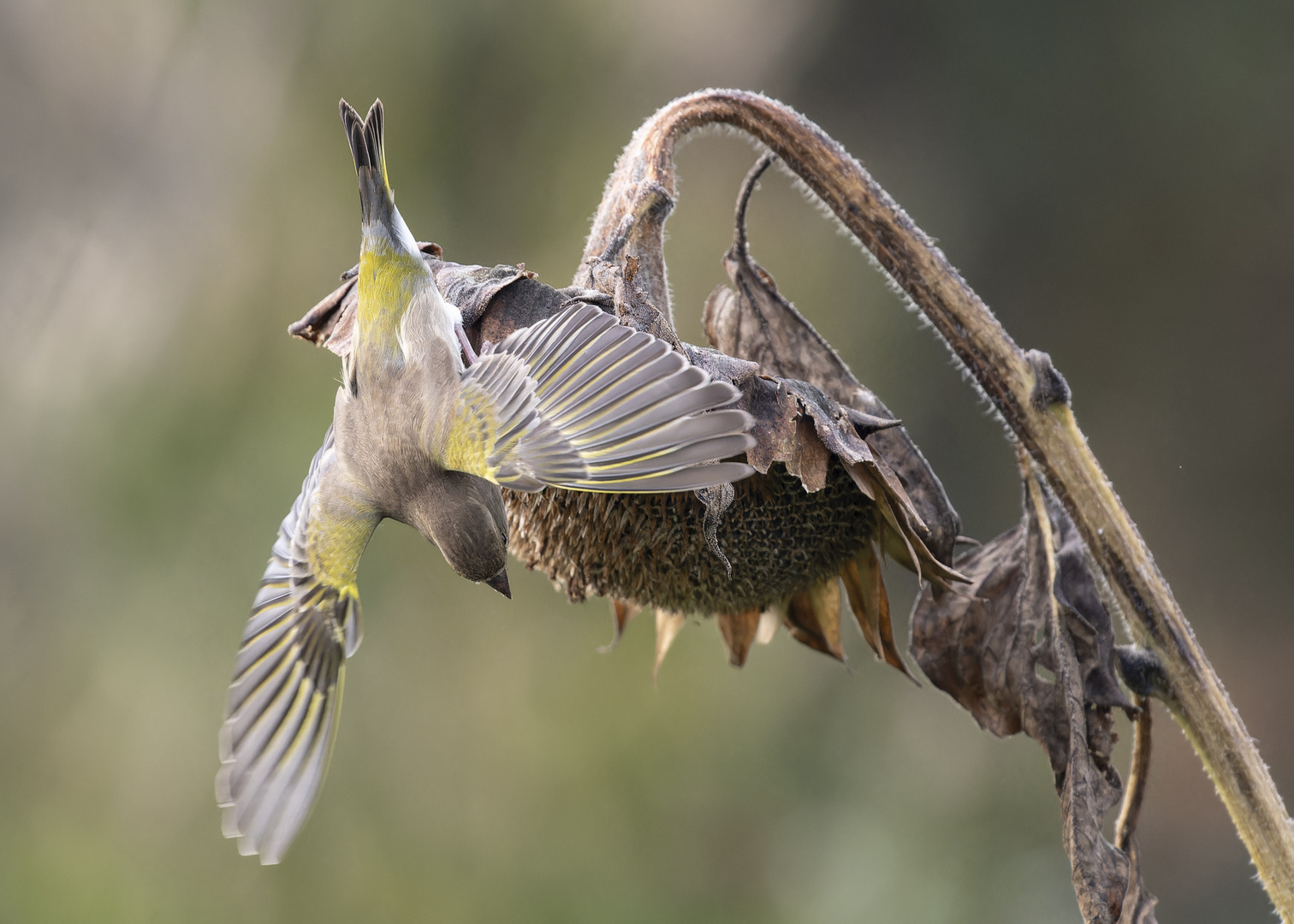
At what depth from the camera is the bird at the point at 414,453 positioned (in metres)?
1.03

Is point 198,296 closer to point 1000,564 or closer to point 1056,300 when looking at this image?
point 1056,300

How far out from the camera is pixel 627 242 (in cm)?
119

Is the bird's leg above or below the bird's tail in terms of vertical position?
below

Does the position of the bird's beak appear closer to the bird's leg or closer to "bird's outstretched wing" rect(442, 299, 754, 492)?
"bird's outstretched wing" rect(442, 299, 754, 492)

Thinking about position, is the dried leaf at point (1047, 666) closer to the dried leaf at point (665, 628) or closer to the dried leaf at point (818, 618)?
the dried leaf at point (818, 618)

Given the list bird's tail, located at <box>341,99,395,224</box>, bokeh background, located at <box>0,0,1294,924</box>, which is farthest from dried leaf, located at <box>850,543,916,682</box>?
bokeh background, located at <box>0,0,1294,924</box>

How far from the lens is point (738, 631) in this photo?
1.59 m

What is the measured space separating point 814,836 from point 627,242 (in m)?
2.27

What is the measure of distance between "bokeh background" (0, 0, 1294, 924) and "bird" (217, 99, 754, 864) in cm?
163

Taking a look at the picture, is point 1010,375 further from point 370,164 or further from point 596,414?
point 370,164

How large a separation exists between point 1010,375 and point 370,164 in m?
1.01

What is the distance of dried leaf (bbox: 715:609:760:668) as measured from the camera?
62.1 inches

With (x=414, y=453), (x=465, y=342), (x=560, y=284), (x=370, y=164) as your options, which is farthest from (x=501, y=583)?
(x=560, y=284)

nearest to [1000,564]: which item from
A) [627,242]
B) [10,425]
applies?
[627,242]
